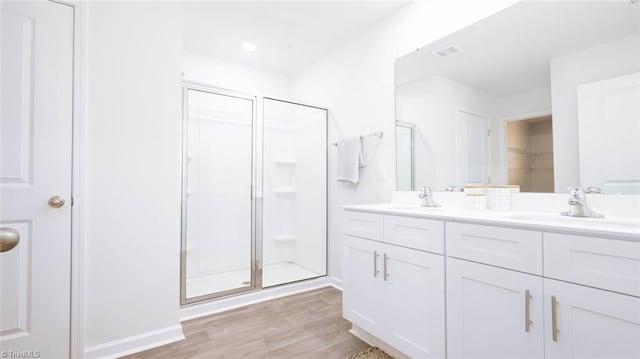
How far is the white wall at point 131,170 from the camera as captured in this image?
169 centimetres

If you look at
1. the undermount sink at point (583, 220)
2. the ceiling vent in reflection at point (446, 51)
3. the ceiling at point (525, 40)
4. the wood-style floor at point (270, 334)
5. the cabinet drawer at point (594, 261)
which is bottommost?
the wood-style floor at point (270, 334)

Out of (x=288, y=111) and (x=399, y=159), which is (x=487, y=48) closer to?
(x=399, y=159)

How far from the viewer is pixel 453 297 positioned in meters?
1.36

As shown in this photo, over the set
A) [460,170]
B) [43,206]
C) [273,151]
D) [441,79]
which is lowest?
[43,206]

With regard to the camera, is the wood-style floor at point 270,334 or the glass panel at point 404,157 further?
the glass panel at point 404,157

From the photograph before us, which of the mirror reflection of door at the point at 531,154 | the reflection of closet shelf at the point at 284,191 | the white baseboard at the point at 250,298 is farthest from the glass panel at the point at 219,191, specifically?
the mirror reflection of door at the point at 531,154

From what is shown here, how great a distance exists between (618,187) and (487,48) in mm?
1040

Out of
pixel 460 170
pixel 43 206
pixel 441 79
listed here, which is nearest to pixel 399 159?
pixel 460 170

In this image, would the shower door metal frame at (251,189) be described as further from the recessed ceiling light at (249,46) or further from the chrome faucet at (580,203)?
the chrome faucet at (580,203)

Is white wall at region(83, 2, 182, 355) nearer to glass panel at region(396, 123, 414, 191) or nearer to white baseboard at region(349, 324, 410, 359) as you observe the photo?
white baseboard at region(349, 324, 410, 359)

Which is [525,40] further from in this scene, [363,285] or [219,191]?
[219,191]

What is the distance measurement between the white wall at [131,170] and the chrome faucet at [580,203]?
7.24 feet

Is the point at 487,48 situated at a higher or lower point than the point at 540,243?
higher

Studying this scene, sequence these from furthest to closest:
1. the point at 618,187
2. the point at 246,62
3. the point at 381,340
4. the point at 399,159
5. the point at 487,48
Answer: the point at 246,62
the point at 399,159
the point at 487,48
the point at 381,340
the point at 618,187
